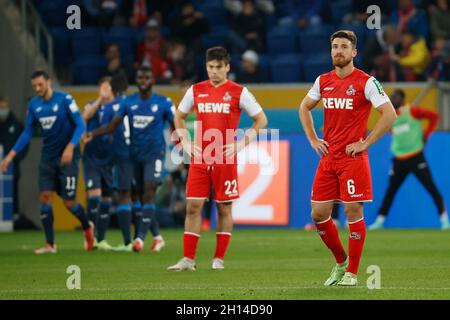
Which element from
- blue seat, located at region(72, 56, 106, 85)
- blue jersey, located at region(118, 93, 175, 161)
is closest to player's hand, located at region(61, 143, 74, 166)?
blue jersey, located at region(118, 93, 175, 161)

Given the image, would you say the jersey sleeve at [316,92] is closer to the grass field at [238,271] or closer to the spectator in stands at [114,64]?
the grass field at [238,271]

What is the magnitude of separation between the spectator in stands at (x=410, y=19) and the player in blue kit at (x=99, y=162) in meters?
8.85

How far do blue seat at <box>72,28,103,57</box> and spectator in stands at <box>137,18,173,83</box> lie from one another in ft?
4.02

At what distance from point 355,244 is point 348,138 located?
913 mm

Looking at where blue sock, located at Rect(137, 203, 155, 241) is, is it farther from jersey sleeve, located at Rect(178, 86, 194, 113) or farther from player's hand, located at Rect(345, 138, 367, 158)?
player's hand, located at Rect(345, 138, 367, 158)

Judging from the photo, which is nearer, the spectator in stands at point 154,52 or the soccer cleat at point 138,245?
the soccer cleat at point 138,245

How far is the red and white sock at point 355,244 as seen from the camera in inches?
410

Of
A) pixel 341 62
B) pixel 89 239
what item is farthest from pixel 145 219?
pixel 341 62

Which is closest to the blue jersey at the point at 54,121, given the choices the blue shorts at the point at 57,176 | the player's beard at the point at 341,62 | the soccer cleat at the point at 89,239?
the blue shorts at the point at 57,176

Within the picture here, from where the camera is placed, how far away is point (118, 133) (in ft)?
53.3

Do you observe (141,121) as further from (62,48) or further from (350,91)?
(62,48)

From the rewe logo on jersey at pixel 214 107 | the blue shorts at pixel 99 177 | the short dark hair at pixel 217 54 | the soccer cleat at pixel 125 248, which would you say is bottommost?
the soccer cleat at pixel 125 248
